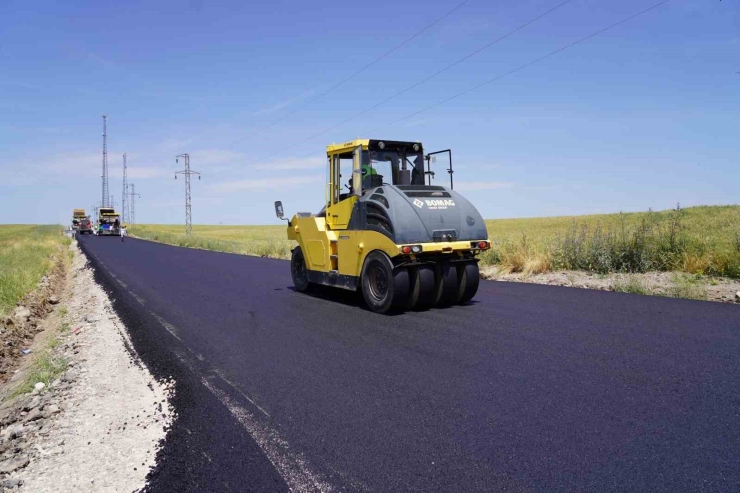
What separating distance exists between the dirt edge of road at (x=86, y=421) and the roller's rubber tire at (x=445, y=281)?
4.54m

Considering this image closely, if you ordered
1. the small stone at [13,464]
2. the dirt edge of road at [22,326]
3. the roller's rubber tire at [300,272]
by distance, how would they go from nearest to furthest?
the small stone at [13,464]
the dirt edge of road at [22,326]
the roller's rubber tire at [300,272]

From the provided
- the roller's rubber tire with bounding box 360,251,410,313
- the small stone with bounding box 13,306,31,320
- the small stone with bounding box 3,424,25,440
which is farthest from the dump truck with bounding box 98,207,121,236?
the small stone with bounding box 3,424,25,440

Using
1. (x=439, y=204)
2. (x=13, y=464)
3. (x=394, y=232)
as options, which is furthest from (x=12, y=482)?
(x=439, y=204)

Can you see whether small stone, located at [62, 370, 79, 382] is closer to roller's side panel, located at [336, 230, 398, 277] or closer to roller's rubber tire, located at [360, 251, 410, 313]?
roller's rubber tire, located at [360, 251, 410, 313]

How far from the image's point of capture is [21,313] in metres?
10.4

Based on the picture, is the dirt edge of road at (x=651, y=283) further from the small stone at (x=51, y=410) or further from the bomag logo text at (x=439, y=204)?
the small stone at (x=51, y=410)

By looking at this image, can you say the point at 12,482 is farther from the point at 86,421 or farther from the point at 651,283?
the point at 651,283

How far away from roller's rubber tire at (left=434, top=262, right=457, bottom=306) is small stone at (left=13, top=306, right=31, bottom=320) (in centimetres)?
792

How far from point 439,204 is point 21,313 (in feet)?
27.7

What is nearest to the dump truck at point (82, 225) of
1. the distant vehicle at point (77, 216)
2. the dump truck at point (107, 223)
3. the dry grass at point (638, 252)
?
the distant vehicle at point (77, 216)

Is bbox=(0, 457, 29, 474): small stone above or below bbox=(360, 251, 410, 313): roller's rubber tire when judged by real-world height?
below

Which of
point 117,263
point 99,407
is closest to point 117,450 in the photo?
point 99,407

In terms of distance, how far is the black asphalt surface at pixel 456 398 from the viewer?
3.14 metres

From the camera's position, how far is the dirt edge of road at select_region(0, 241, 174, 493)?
3352mm
